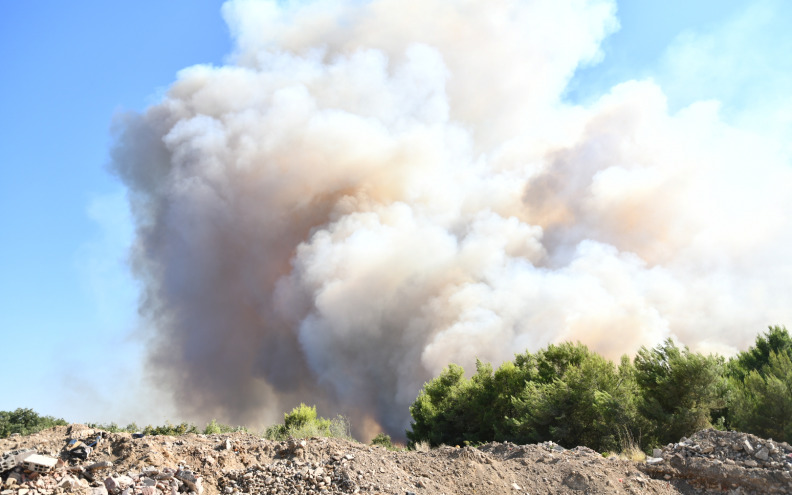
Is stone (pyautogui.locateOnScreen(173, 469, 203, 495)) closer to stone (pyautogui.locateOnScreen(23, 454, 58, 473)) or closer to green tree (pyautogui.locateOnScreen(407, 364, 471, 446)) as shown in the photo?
stone (pyautogui.locateOnScreen(23, 454, 58, 473))

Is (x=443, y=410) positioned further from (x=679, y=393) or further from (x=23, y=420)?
(x=23, y=420)

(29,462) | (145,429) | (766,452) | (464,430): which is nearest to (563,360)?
(464,430)

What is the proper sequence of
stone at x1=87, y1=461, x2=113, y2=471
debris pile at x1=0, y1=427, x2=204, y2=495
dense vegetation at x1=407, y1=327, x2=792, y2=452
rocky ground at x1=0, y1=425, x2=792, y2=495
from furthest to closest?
dense vegetation at x1=407, y1=327, x2=792, y2=452 → stone at x1=87, y1=461, x2=113, y2=471 → rocky ground at x1=0, y1=425, x2=792, y2=495 → debris pile at x1=0, y1=427, x2=204, y2=495

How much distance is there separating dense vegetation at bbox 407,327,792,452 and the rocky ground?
5.70 m

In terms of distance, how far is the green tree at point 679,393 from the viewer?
1917 cm

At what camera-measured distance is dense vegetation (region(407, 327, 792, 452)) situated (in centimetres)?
1889

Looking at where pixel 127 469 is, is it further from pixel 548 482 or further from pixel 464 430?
pixel 464 430

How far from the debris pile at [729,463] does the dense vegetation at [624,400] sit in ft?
17.3

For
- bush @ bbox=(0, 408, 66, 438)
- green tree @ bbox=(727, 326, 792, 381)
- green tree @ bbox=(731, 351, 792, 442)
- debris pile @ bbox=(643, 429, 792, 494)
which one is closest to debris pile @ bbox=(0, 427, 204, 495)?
debris pile @ bbox=(643, 429, 792, 494)

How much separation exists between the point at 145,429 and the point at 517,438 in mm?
19258

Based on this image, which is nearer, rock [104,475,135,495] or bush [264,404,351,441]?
rock [104,475,135,495]

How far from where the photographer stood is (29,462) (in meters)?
11.0

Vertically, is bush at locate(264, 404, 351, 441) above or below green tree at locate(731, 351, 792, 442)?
above

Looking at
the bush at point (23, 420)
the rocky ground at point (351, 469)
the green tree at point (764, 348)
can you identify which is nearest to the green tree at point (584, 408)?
the rocky ground at point (351, 469)
